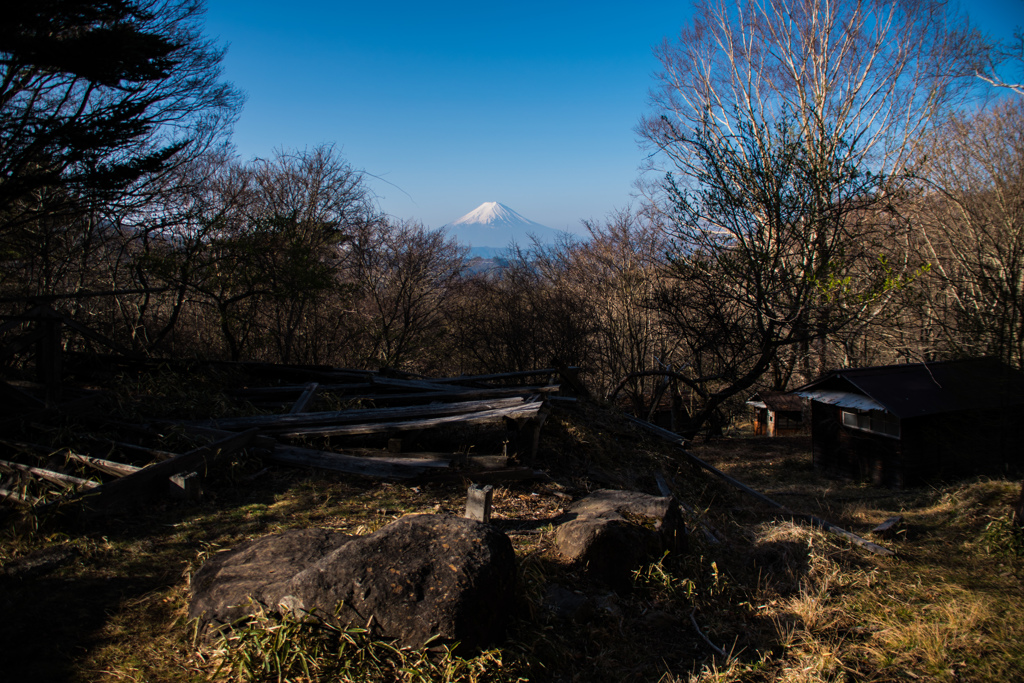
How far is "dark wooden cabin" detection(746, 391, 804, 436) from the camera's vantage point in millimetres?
20281

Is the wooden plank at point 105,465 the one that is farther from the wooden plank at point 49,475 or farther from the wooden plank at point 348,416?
the wooden plank at point 348,416

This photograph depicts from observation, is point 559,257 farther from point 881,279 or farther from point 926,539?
point 926,539

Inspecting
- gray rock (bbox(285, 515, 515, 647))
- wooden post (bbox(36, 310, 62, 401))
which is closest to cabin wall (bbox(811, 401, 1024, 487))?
gray rock (bbox(285, 515, 515, 647))

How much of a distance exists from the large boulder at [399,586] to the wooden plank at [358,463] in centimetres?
221

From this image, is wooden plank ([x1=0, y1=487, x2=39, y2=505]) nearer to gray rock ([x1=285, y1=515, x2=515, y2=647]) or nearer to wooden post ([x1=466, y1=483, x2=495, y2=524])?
gray rock ([x1=285, y1=515, x2=515, y2=647])

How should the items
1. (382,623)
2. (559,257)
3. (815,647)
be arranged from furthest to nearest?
(559,257) → (815,647) → (382,623)

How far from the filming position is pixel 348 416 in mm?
6184

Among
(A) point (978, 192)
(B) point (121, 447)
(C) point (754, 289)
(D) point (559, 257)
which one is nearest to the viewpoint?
(B) point (121, 447)

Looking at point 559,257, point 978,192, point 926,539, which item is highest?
point 978,192

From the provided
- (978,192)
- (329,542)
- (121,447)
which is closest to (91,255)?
(121,447)

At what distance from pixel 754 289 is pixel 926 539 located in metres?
6.32

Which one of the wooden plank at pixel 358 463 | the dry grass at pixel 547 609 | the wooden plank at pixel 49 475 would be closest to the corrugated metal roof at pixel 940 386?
the dry grass at pixel 547 609

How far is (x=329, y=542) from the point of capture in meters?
3.23

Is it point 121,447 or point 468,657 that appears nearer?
point 468,657
